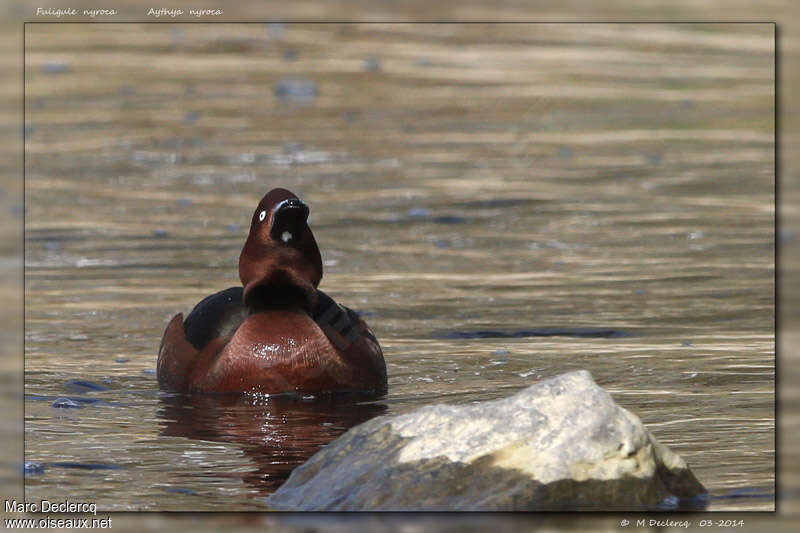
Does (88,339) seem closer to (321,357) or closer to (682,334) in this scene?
(321,357)

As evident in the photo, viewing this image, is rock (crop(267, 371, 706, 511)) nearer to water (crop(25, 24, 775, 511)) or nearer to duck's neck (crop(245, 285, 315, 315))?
water (crop(25, 24, 775, 511))

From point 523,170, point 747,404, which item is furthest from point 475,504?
point 523,170

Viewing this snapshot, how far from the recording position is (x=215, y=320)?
9039 mm

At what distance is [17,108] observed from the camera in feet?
29.1

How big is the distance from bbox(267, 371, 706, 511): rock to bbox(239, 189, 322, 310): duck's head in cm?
217

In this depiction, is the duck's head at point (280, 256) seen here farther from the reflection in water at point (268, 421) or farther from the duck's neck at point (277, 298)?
the reflection in water at point (268, 421)

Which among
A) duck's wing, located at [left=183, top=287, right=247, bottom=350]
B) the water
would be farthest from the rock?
duck's wing, located at [left=183, top=287, right=247, bottom=350]

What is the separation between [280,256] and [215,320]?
685mm

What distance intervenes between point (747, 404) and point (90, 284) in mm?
4939

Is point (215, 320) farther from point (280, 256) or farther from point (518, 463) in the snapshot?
point (518, 463)

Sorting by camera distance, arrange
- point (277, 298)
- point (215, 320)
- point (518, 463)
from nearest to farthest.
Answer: point (518, 463) → point (277, 298) → point (215, 320)

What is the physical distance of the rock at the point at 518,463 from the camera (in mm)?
6145

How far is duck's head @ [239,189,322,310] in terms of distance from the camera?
28.0ft

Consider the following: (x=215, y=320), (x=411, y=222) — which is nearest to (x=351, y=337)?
(x=215, y=320)
